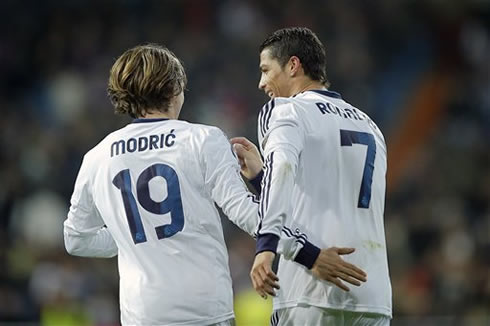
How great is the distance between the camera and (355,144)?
15.4 ft

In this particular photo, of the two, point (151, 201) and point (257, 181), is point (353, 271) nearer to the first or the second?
point (257, 181)

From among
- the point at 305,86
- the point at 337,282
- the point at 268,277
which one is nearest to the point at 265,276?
the point at 268,277

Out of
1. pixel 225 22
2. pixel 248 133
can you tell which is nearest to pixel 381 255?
pixel 248 133

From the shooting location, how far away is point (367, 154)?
185 inches

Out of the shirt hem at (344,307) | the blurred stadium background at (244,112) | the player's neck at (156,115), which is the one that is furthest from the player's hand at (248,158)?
the blurred stadium background at (244,112)

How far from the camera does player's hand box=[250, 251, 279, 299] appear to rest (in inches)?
162

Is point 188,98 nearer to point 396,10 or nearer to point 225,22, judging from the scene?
point 225,22

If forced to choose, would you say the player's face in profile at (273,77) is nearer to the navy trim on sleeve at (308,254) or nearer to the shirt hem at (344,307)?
the navy trim on sleeve at (308,254)

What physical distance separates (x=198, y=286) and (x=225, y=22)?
10.4m

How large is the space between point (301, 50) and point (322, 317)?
116cm

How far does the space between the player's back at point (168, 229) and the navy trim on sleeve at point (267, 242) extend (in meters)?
0.16

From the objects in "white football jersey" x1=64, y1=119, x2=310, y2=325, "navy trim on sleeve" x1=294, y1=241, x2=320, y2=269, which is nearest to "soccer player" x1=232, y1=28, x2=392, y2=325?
"navy trim on sleeve" x1=294, y1=241, x2=320, y2=269

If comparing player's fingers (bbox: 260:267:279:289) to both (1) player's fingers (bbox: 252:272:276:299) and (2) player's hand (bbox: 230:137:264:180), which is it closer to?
(1) player's fingers (bbox: 252:272:276:299)

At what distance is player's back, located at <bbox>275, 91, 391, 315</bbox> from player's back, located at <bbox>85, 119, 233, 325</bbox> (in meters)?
0.43
